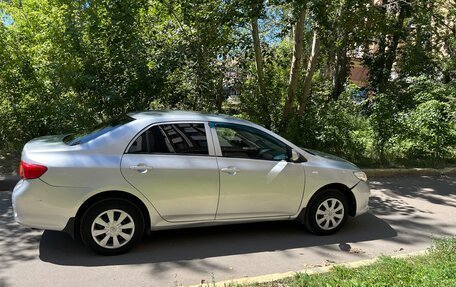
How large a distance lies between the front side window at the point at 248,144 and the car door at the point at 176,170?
0.22 meters

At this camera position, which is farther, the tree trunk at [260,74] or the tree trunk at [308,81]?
the tree trunk at [308,81]

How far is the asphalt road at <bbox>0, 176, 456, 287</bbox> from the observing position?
4.39 m

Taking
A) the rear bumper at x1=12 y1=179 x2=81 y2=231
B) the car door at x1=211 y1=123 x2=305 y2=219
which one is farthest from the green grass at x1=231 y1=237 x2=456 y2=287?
the rear bumper at x1=12 y1=179 x2=81 y2=231

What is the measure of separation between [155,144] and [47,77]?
562 cm

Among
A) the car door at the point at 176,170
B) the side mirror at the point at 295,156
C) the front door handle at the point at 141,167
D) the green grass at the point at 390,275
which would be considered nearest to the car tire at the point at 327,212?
the side mirror at the point at 295,156

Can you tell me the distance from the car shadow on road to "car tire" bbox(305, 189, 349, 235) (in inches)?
4.5

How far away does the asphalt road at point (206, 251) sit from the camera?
4.39 m

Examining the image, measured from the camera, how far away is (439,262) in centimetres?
436

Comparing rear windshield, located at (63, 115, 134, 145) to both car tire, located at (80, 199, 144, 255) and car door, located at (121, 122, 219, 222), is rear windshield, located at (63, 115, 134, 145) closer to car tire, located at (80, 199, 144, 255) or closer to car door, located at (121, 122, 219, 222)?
car door, located at (121, 122, 219, 222)

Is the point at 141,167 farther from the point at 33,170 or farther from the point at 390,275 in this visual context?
the point at 390,275

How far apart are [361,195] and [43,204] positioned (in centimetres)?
382

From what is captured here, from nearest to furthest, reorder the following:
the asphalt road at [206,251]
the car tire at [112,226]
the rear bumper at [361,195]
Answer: the asphalt road at [206,251] < the car tire at [112,226] < the rear bumper at [361,195]

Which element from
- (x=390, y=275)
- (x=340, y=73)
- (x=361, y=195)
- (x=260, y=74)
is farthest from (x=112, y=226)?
(x=340, y=73)

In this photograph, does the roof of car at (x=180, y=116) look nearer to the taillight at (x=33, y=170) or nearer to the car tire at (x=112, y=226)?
the car tire at (x=112, y=226)
